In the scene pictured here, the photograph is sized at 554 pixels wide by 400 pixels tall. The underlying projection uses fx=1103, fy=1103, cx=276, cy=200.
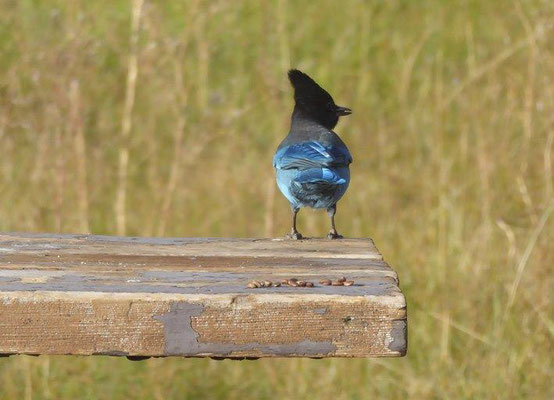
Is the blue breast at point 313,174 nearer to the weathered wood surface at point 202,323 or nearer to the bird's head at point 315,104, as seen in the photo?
the bird's head at point 315,104

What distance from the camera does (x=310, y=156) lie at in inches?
161

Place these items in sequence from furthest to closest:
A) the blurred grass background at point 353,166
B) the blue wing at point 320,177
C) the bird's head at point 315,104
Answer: the bird's head at point 315,104, the blurred grass background at point 353,166, the blue wing at point 320,177

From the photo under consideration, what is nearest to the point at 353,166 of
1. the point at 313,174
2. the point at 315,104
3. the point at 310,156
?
the point at 315,104

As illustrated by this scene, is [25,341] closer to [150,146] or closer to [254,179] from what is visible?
[150,146]

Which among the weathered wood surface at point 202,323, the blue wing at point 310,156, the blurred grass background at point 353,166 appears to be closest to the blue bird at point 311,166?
the blue wing at point 310,156

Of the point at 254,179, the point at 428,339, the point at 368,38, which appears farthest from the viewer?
the point at 368,38

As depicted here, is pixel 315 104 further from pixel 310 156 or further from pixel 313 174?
pixel 313 174

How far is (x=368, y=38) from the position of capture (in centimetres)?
764

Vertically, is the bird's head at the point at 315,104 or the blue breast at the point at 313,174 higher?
the bird's head at the point at 315,104

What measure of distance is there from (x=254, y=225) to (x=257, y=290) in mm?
3656

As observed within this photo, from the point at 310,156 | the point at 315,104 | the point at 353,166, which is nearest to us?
the point at 310,156

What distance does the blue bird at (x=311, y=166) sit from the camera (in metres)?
4.01

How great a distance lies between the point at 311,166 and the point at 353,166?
111 inches

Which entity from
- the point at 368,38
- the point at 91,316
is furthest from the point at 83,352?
the point at 368,38
